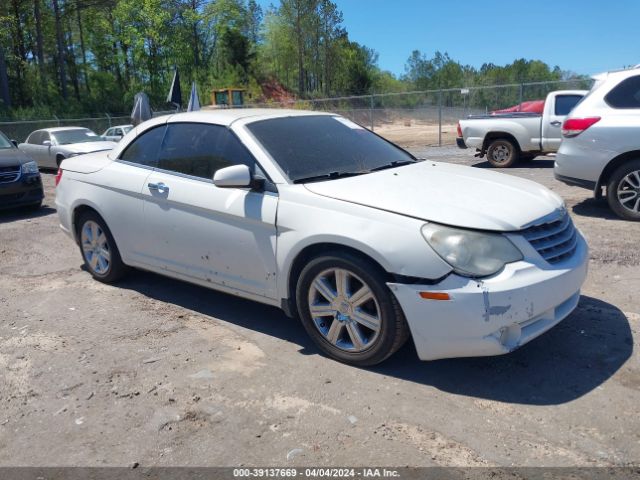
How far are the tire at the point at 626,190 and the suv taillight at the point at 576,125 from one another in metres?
0.64

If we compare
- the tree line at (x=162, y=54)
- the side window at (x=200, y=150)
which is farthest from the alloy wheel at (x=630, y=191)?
the tree line at (x=162, y=54)

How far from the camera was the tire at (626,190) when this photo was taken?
6.88 meters

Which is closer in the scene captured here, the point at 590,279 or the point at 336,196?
the point at 336,196

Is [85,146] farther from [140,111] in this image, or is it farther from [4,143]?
[140,111]

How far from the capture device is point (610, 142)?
22.6 feet

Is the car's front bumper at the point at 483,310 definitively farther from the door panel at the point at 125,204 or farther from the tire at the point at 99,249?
the tire at the point at 99,249

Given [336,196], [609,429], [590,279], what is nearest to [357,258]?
[336,196]

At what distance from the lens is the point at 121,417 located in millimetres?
3191

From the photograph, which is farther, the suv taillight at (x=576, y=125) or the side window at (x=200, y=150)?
the suv taillight at (x=576, y=125)

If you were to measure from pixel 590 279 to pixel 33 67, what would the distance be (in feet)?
162

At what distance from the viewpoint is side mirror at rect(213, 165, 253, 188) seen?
12.6 ft

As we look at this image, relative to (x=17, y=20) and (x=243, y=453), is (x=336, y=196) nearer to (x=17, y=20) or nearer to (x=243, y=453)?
(x=243, y=453)

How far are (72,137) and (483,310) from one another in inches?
650

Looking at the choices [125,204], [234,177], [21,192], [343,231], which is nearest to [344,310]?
[343,231]
